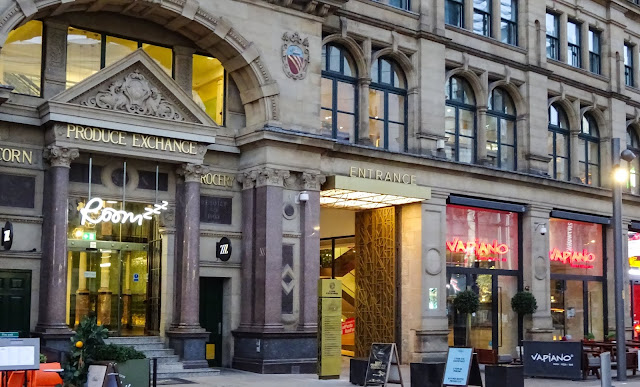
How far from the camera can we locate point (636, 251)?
38656 mm

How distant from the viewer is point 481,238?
32.3 metres

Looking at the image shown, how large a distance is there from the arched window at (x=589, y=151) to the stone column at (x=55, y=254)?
22509 mm

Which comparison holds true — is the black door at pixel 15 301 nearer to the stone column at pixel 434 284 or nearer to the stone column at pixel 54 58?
the stone column at pixel 54 58

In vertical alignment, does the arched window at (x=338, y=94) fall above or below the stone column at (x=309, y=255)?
above

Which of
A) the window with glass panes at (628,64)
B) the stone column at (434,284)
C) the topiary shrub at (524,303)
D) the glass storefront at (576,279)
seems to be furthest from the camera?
the window with glass panes at (628,64)

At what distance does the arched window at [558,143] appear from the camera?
117 ft

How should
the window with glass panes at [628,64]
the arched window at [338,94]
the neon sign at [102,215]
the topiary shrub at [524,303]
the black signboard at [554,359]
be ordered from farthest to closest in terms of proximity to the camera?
the window with glass panes at [628,64] → the topiary shrub at [524,303] → the arched window at [338,94] → the black signboard at [554,359] → the neon sign at [102,215]

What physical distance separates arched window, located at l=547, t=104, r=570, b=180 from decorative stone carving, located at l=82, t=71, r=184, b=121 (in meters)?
17.3

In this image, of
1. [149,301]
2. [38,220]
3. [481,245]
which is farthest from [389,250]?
[38,220]

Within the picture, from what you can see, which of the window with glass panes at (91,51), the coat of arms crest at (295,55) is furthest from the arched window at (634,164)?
the window with glass panes at (91,51)

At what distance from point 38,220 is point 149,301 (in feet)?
13.4

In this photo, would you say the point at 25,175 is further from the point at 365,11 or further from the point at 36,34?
the point at 365,11

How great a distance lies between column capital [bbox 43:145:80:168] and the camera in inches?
871

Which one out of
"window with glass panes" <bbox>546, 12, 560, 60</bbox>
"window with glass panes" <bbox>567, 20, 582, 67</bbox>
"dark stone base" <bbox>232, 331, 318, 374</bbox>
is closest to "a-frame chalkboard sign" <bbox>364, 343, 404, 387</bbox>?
"dark stone base" <bbox>232, 331, 318, 374</bbox>
